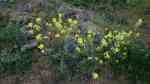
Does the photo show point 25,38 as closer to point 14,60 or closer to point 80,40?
point 14,60

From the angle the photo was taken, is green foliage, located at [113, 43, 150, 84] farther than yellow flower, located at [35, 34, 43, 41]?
No

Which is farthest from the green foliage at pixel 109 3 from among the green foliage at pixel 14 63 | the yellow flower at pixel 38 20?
the green foliage at pixel 14 63

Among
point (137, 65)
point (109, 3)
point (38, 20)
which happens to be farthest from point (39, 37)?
point (109, 3)

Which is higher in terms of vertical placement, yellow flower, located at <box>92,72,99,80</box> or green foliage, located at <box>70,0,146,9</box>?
green foliage, located at <box>70,0,146,9</box>

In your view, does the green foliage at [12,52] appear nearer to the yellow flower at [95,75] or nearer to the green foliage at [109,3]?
the yellow flower at [95,75]

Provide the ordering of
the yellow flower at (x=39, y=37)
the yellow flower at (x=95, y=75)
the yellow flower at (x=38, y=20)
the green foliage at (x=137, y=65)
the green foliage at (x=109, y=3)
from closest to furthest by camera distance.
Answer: the yellow flower at (x=95, y=75), the green foliage at (x=137, y=65), the yellow flower at (x=39, y=37), the yellow flower at (x=38, y=20), the green foliage at (x=109, y=3)

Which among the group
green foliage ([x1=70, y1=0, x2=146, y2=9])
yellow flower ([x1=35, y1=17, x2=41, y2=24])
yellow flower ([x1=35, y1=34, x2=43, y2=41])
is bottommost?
yellow flower ([x1=35, y1=34, x2=43, y2=41])

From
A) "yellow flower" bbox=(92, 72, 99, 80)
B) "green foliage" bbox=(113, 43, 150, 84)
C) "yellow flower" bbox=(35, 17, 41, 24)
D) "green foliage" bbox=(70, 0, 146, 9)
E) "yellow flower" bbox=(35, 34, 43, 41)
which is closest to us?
"yellow flower" bbox=(92, 72, 99, 80)

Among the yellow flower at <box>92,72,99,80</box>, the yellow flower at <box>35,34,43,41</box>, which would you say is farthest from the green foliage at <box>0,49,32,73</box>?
the yellow flower at <box>92,72,99,80</box>

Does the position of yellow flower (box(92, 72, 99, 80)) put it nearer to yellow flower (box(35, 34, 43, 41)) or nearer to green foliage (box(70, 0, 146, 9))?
yellow flower (box(35, 34, 43, 41))

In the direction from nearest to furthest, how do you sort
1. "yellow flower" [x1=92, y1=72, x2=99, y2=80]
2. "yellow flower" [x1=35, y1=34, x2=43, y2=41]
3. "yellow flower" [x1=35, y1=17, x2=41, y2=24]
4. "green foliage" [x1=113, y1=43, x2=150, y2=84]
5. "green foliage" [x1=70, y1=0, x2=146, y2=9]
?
1. "yellow flower" [x1=92, y1=72, x2=99, y2=80]
2. "green foliage" [x1=113, y1=43, x2=150, y2=84]
3. "yellow flower" [x1=35, y1=34, x2=43, y2=41]
4. "yellow flower" [x1=35, y1=17, x2=41, y2=24]
5. "green foliage" [x1=70, y1=0, x2=146, y2=9]

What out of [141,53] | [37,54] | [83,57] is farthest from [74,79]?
[141,53]

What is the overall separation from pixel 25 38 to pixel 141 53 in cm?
183

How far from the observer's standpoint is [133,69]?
213 inches
